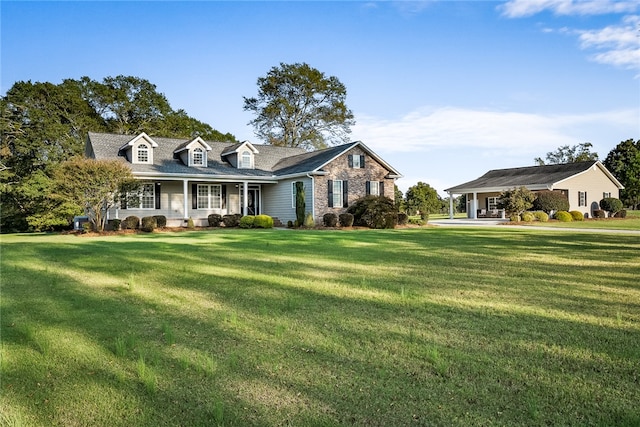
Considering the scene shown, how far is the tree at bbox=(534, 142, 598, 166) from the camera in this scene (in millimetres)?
61297

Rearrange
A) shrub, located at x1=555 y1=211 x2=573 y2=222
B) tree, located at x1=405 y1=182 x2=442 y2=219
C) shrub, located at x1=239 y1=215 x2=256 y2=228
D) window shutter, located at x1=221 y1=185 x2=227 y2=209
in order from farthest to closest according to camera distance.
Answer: tree, located at x1=405 y1=182 x2=442 y2=219
shrub, located at x1=555 y1=211 x2=573 y2=222
window shutter, located at x1=221 y1=185 x2=227 y2=209
shrub, located at x1=239 y1=215 x2=256 y2=228

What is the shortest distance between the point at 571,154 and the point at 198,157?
181 feet

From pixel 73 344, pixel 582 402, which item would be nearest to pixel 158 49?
pixel 73 344

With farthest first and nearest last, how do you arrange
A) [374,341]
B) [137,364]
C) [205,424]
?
1. [374,341]
2. [137,364]
3. [205,424]

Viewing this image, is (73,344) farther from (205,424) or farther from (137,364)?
(205,424)

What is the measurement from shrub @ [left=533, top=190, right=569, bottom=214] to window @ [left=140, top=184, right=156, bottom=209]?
2759cm

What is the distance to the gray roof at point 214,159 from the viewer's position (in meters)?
26.5

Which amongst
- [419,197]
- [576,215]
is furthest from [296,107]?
[576,215]

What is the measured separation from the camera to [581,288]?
7.01m

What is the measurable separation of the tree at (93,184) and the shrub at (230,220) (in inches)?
226

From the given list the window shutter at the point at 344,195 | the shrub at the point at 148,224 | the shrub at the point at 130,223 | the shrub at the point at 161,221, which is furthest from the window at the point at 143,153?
the window shutter at the point at 344,195

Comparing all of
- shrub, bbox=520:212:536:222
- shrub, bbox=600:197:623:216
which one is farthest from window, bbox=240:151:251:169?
shrub, bbox=600:197:623:216

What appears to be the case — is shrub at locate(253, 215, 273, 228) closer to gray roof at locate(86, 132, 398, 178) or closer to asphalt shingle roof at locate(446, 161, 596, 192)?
gray roof at locate(86, 132, 398, 178)

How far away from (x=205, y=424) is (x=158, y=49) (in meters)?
18.4
